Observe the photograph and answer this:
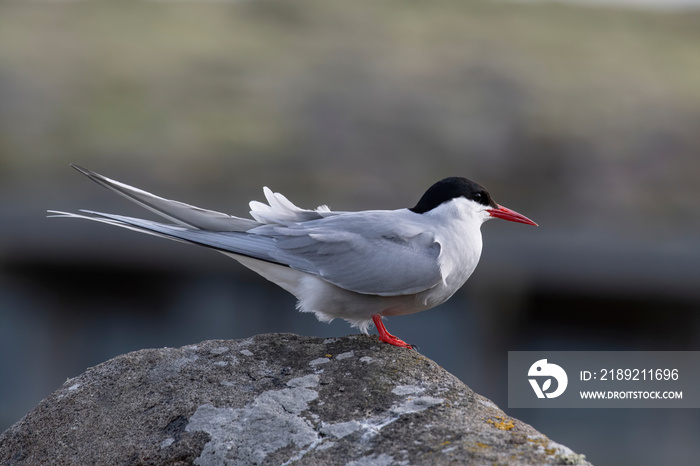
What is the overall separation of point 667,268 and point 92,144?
700 cm

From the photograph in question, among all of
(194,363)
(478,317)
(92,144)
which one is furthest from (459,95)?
(194,363)

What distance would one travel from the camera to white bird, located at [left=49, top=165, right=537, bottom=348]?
3750 millimetres

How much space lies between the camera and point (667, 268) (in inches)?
321

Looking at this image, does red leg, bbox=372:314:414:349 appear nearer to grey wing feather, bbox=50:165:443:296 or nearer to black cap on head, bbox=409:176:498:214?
grey wing feather, bbox=50:165:443:296

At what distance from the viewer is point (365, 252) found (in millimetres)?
3840

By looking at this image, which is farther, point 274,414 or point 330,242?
point 330,242

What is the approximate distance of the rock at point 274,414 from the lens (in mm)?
2816

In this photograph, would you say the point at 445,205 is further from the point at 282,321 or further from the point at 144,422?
the point at 282,321

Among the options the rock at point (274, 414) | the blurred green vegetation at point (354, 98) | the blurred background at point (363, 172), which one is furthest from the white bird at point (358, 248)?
the blurred green vegetation at point (354, 98)

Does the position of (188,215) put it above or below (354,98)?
below

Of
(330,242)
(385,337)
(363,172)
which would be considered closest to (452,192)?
(330,242)

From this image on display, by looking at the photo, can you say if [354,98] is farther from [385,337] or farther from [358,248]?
[385,337]

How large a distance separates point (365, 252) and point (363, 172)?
5.20 m

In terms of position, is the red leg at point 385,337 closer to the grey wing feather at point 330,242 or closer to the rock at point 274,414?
the rock at point 274,414
